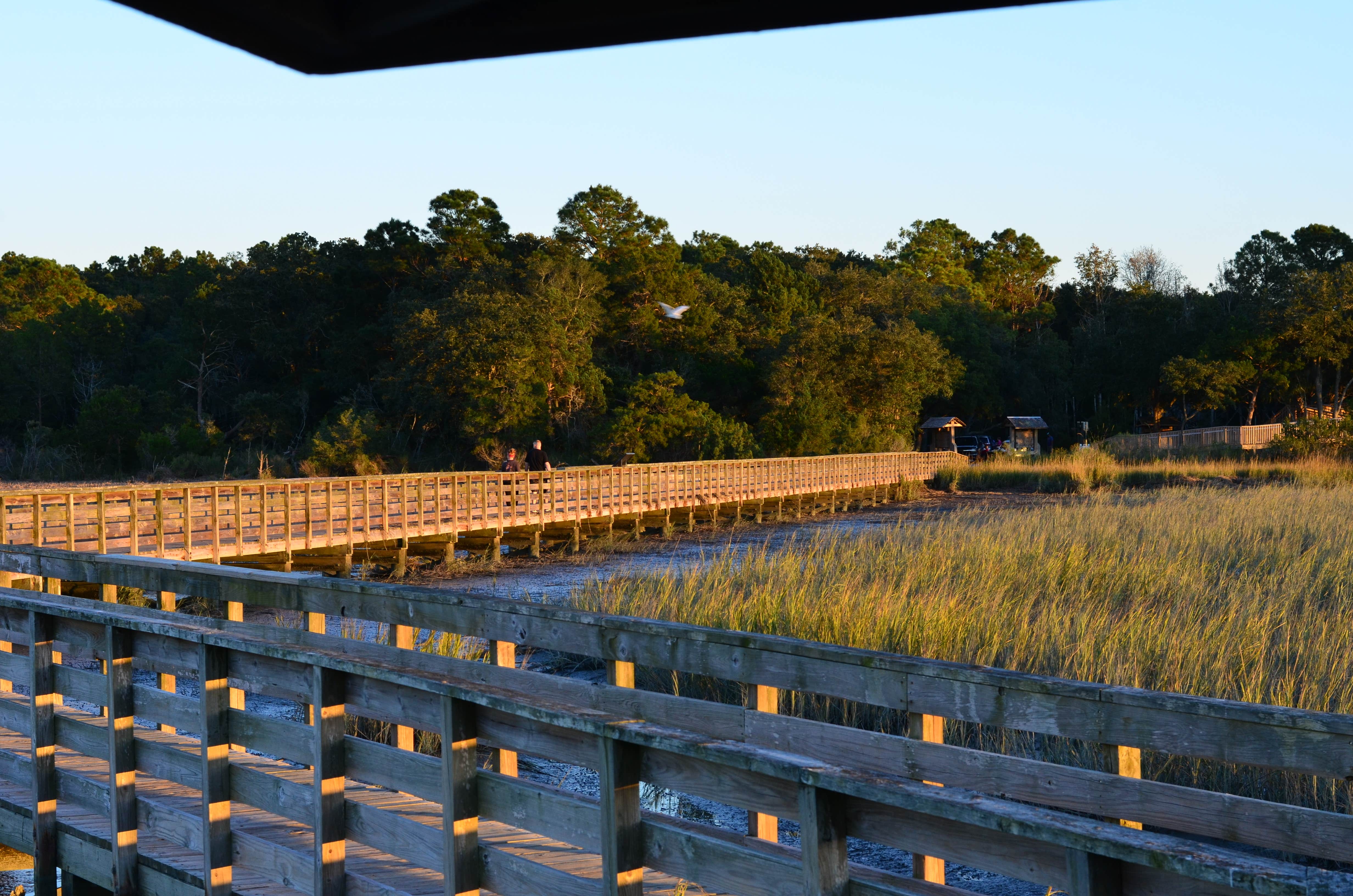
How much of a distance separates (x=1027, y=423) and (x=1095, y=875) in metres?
66.5

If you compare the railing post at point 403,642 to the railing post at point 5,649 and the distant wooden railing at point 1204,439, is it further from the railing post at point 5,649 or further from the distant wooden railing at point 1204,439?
the distant wooden railing at point 1204,439

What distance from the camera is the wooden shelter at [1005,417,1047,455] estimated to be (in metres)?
65.6

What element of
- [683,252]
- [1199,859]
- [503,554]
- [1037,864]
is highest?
[683,252]

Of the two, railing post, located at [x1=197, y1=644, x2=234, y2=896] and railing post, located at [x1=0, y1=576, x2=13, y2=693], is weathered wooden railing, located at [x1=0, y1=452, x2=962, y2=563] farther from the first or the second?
railing post, located at [x1=197, y1=644, x2=234, y2=896]

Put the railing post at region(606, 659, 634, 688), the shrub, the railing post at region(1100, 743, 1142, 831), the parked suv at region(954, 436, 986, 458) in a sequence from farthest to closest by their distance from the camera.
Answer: the parked suv at region(954, 436, 986, 458) → the shrub → the railing post at region(606, 659, 634, 688) → the railing post at region(1100, 743, 1142, 831)

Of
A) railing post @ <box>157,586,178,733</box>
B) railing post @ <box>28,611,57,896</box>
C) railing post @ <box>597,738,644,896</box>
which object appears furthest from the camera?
railing post @ <box>157,586,178,733</box>

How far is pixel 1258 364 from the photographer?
6300 cm

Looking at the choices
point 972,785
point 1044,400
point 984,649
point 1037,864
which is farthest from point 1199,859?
point 1044,400

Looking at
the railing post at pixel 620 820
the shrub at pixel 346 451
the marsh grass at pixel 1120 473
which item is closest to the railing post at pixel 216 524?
the railing post at pixel 620 820

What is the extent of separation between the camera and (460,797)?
3686mm

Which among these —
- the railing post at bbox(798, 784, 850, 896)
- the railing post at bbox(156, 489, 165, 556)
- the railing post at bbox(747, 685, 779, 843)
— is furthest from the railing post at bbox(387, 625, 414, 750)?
the railing post at bbox(156, 489, 165, 556)

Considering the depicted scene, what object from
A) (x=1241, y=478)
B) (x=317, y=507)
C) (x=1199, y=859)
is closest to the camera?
(x=1199, y=859)

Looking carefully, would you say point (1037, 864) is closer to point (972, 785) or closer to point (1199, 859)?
point (1199, 859)

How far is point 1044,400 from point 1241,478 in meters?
33.9
